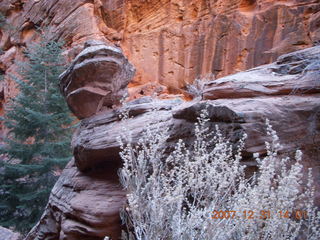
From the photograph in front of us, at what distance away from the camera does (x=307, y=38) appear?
7309 mm

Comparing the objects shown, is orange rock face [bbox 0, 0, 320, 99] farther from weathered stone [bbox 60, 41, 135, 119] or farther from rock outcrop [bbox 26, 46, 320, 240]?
rock outcrop [bbox 26, 46, 320, 240]

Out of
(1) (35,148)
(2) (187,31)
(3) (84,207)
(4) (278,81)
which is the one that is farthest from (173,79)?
(3) (84,207)

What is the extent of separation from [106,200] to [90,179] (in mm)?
616

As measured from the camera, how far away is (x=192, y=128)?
2916 mm

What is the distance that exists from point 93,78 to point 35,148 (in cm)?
466

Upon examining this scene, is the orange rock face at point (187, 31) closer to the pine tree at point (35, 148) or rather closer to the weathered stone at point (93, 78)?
the pine tree at point (35, 148)

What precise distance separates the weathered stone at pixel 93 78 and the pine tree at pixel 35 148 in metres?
3.34

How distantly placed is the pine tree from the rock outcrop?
9.44 ft

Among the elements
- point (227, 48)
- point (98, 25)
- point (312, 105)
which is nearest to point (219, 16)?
point (227, 48)

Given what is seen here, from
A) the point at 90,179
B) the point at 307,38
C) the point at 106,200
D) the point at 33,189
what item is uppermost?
the point at 307,38

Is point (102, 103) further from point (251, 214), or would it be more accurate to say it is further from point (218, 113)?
point (251, 214)

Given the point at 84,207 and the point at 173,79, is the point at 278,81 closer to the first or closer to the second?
the point at 84,207
